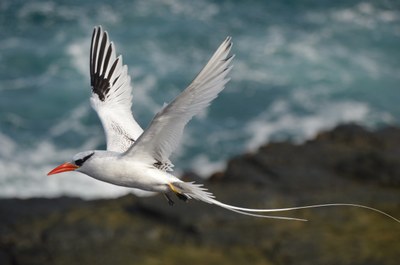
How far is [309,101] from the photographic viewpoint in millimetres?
35188

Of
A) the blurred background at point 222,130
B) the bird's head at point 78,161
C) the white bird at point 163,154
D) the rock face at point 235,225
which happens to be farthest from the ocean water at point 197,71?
the white bird at point 163,154

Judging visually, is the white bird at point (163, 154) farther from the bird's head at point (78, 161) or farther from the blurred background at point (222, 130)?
the blurred background at point (222, 130)

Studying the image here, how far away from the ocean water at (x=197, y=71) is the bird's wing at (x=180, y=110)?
20.1m

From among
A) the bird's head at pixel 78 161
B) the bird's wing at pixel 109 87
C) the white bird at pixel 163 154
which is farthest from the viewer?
the bird's wing at pixel 109 87

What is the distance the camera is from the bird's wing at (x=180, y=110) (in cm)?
717

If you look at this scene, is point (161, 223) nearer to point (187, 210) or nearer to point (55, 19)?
point (187, 210)

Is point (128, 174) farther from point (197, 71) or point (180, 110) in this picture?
point (197, 71)

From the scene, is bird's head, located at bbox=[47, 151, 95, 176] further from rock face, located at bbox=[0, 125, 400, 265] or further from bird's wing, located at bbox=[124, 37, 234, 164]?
rock face, located at bbox=[0, 125, 400, 265]

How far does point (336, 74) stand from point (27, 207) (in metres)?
21.8

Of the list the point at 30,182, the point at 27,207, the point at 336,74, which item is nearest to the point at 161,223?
the point at 27,207

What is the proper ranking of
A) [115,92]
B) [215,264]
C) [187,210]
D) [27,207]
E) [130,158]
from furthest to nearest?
[27,207], [187,210], [215,264], [115,92], [130,158]

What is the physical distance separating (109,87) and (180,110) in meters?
3.43

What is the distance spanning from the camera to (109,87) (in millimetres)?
10766

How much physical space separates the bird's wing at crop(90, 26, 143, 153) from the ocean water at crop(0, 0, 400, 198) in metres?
17.2
